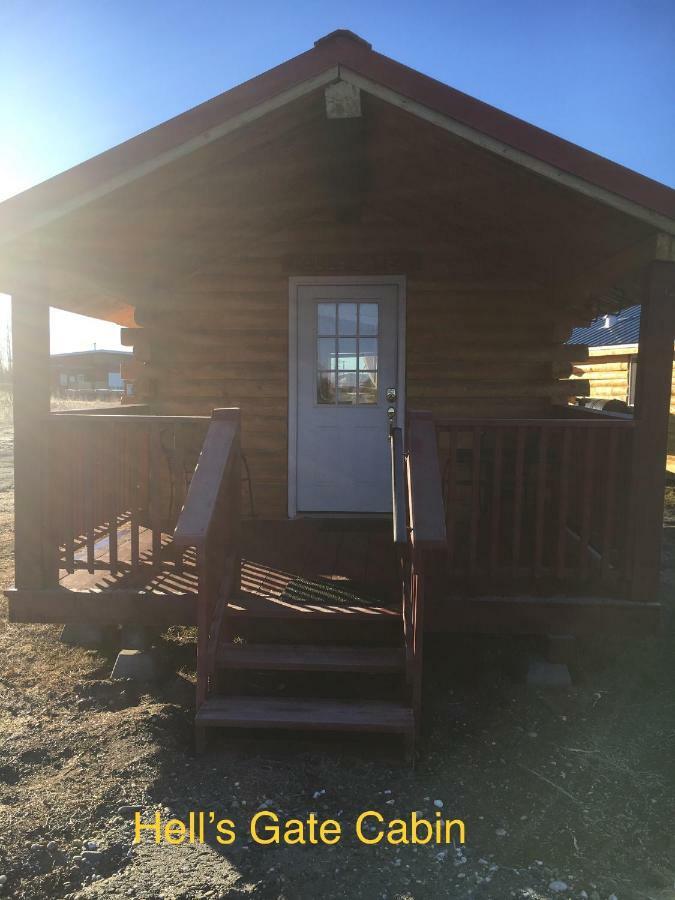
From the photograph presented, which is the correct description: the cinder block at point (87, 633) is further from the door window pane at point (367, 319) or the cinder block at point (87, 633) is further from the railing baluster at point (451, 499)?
the door window pane at point (367, 319)

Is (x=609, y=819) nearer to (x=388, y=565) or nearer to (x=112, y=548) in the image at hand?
(x=388, y=565)

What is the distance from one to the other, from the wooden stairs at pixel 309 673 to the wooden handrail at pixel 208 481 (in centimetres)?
73

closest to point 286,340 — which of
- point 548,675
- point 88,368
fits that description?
point 548,675

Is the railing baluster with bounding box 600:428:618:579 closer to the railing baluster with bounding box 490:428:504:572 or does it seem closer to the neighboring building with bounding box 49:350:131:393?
the railing baluster with bounding box 490:428:504:572

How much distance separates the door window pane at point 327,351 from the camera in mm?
5941

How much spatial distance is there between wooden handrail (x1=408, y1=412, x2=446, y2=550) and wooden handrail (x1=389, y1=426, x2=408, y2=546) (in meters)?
0.07

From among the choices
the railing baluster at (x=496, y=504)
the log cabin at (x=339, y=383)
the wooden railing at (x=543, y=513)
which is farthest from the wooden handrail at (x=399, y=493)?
the railing baluster at (x=496, y=504)

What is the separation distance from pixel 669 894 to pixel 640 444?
2241 mm

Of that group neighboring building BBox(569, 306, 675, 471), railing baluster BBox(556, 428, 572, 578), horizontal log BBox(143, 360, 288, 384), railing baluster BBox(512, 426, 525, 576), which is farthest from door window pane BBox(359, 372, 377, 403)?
neighboring building BBox(569, 306, 675, 471)

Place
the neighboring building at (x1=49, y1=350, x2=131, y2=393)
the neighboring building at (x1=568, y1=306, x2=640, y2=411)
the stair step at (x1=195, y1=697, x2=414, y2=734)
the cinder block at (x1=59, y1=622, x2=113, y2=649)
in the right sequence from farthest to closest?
the neighboring building at (x1=49, y1=350, x2=131, y2=393) < the neighboring building at (x1=568, y1=306, x2=640, y2=411) < the cinder block at (x1=59, y1=622, x2=113, y2=649) < the stair step at (x1=195, y1=697, x2=414, y2=734)

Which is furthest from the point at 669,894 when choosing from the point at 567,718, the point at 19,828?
the point at 19,828

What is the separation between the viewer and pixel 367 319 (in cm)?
591

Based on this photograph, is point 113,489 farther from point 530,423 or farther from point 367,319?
point 367,319

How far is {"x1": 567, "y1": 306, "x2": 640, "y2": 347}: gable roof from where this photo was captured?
17500 mm
